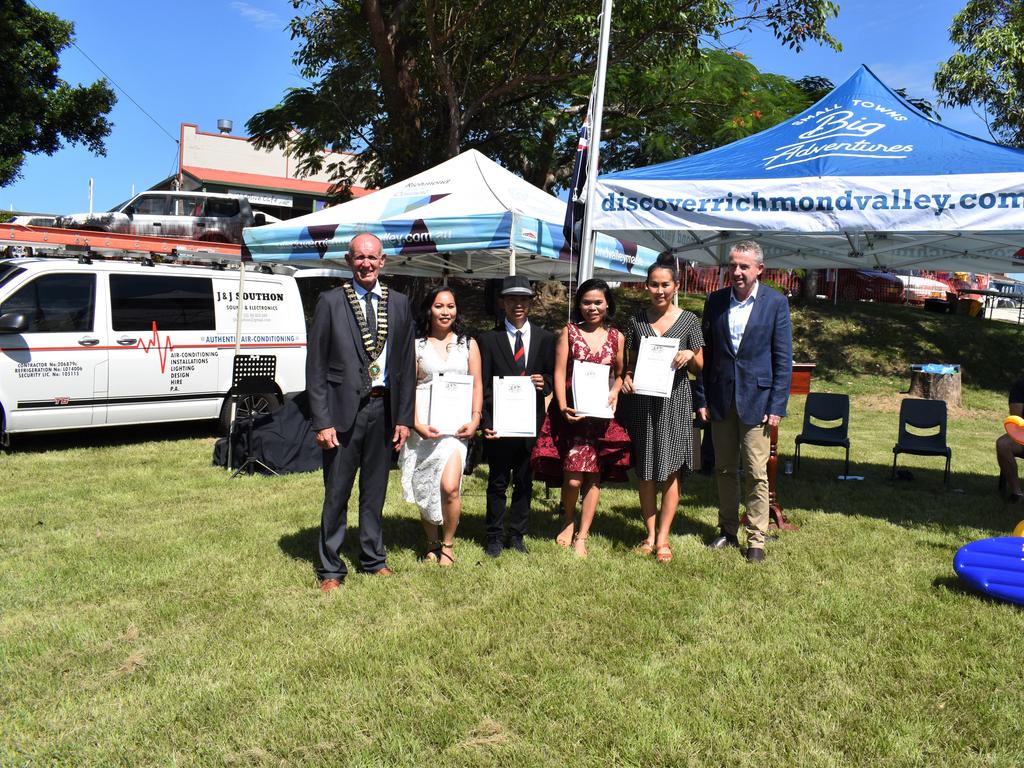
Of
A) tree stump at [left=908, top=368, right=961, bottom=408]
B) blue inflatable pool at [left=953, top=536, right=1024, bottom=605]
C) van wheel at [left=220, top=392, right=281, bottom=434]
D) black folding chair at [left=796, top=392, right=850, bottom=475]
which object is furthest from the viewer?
tree stump at [left=908, top=368, right=961, bottom=408]

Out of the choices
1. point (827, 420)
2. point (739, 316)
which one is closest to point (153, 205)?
point (827, 420)

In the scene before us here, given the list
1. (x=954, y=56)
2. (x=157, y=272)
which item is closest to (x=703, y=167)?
(x=157, y=272)

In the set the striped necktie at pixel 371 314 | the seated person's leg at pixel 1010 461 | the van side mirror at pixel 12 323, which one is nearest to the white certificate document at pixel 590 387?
the striped necktie at pixel 371 314

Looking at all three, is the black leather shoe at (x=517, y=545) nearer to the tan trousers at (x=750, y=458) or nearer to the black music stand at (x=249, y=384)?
the tan trousers at (x=750, y=458)

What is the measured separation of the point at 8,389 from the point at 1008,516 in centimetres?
956

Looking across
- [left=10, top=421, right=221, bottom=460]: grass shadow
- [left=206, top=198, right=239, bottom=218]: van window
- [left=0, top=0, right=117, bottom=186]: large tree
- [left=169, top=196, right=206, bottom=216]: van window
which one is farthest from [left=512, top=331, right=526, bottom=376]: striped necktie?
[left=0, top=0, right=117, bottom=186]: large tree

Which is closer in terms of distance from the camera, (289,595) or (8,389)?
(289,595)

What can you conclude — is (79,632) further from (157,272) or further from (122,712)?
(157,272)

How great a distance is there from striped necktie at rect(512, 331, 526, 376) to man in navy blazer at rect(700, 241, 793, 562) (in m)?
1.27

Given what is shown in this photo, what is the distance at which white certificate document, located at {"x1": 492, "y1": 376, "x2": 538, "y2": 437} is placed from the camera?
4.95 meters

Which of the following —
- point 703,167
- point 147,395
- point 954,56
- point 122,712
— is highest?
point 954,56

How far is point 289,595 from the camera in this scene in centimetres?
439

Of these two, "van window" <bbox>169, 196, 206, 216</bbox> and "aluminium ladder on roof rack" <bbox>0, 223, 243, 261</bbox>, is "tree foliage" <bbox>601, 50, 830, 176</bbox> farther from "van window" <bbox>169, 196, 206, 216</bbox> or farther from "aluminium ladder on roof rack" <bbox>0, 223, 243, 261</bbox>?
"van window" <bbox>169, 196, 206, 216</bbox>

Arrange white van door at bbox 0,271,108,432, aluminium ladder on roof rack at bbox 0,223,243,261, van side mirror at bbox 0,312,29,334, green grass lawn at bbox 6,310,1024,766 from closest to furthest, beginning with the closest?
green grass lawn at bbox 6,310,1024,766, van side mirror at bbox 0,312,29,334, white van door at bbox 0,271,108,432, aluminium ladder on roof rack at bbox 0,223,243,261
